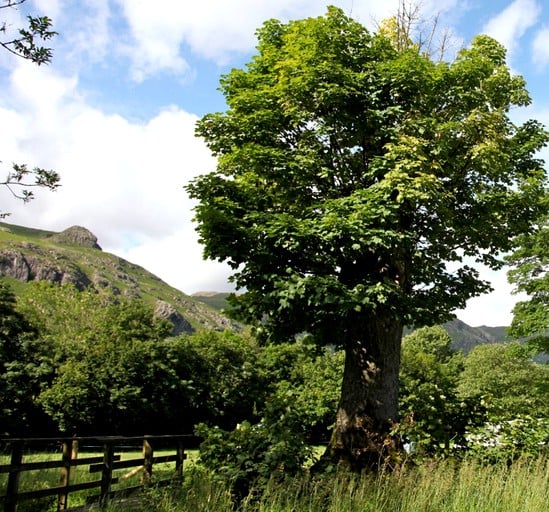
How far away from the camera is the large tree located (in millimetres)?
10039

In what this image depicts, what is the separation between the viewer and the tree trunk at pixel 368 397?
10234 mm

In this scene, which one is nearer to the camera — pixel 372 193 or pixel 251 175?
pixel 372 193

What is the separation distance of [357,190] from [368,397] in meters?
A: 4.37

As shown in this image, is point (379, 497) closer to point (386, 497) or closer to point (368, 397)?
point (386, 497)

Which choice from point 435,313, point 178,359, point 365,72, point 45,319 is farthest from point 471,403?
point 45,319

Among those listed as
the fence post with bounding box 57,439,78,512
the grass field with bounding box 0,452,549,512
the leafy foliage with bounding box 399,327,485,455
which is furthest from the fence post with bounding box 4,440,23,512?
the leafy foliage with bounding box 399,327,485,455

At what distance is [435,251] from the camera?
12.9 meters

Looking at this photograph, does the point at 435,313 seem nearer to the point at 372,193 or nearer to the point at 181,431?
the point at 372,193

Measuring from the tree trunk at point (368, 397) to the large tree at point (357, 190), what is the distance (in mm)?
24

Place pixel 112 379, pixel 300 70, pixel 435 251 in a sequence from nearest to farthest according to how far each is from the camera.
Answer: pixel 300 70 → pixel 435 251 → pixel 112 379

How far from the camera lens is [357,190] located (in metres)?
10.6

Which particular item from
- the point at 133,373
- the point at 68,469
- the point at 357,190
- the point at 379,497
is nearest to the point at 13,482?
the point at 68,469

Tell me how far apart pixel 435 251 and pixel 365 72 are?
4.79m

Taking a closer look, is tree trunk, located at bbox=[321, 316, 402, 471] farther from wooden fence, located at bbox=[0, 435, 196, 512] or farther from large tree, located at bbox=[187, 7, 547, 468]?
wooden fence, located at bbox=[0, 435, 196, 512]
